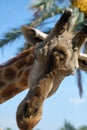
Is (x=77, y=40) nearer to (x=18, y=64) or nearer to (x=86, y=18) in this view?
(x=18, y=64)

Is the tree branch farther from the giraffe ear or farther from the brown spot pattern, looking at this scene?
the brown spot pattern

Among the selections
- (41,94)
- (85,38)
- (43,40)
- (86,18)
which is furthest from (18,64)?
(86,18)

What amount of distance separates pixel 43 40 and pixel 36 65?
247mm

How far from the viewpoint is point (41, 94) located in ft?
9.86

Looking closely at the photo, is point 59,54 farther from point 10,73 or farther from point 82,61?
point 10,73

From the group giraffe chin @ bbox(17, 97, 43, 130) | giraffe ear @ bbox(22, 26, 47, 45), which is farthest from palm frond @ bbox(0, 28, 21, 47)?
giraffe chin @ bbox(17, 97, 43, 130)

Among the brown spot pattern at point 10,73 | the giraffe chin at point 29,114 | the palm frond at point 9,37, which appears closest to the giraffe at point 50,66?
the giraffe chin at point 29,114

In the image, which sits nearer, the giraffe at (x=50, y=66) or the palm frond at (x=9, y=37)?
the giraffe at (x=50, y=66)

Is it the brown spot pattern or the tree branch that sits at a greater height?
the tree branch

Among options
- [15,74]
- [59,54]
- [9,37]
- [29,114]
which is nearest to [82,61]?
[59,54]

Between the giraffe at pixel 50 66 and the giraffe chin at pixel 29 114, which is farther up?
the giraffe at pixel 50 66

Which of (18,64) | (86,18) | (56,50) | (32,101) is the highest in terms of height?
(56,50)

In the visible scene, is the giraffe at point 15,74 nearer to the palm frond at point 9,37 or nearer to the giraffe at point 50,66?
the giraffe at point 50,66

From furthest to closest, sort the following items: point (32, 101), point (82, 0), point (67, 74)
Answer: point (82, 0) → point (67, 74) → point (32, 101)
